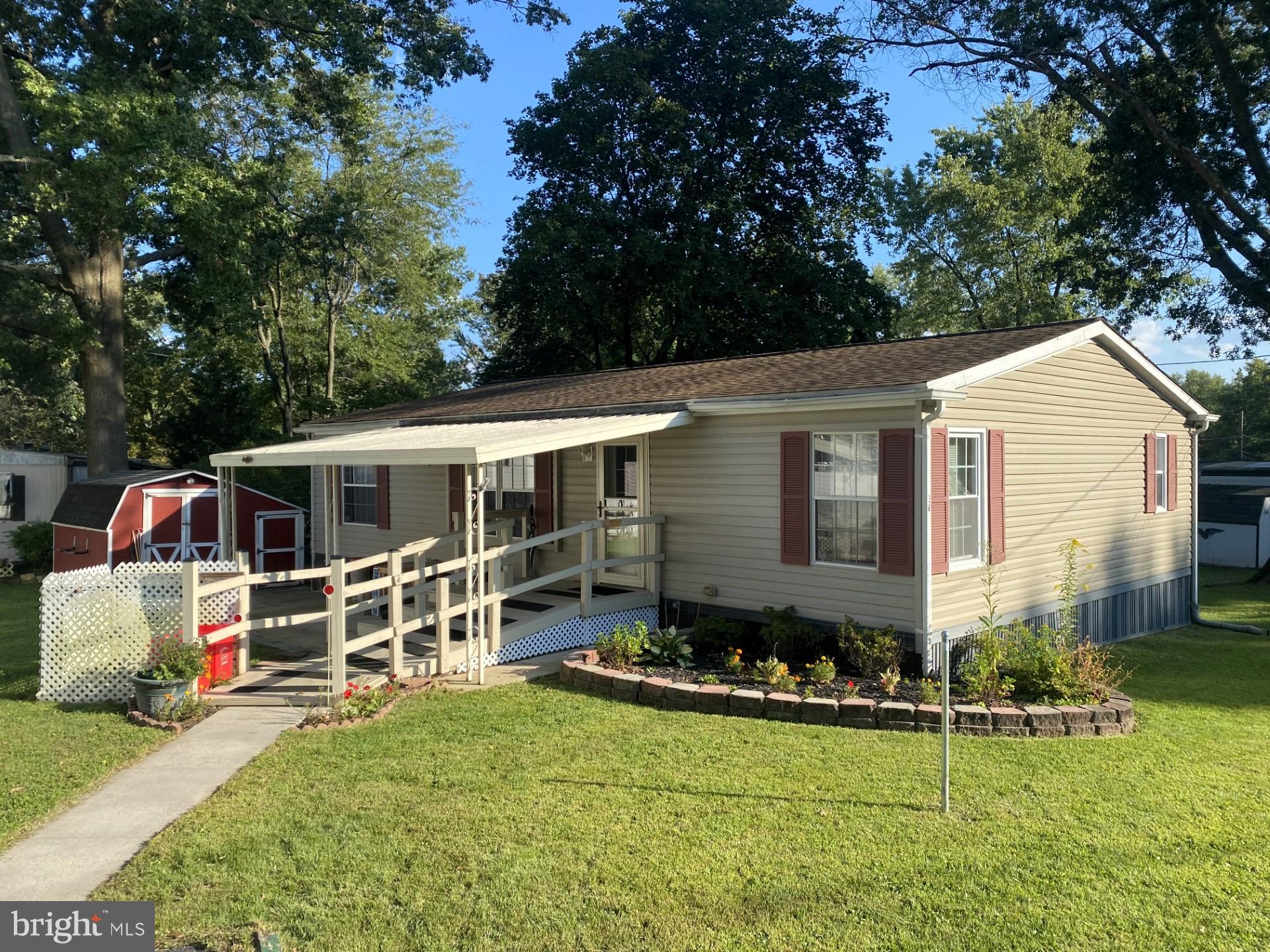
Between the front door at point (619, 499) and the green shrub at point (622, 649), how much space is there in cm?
202

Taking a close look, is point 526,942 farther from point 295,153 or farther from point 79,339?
point 295,153

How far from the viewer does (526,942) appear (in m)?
3.80

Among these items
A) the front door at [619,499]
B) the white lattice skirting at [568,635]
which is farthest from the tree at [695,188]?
the white lattice skirting at [568,635]

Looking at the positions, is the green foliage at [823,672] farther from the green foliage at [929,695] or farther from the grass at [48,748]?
the grass at [48,748]

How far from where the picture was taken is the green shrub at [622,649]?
831 cm

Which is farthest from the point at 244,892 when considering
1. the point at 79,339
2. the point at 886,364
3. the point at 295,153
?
the point at 295,153

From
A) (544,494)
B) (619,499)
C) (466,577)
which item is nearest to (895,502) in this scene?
(619,499)

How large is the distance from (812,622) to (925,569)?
4.71 feet

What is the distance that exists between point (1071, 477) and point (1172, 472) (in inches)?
152

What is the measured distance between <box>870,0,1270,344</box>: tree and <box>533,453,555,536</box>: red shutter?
15379 mm

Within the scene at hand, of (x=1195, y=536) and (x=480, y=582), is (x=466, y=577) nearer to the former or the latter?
(x=480, y=582)

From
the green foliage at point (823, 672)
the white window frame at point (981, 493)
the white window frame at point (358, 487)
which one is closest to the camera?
the green foliage at point (823, 672)

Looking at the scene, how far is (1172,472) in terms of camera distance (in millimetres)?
13156

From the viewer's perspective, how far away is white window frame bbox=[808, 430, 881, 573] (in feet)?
27.7
